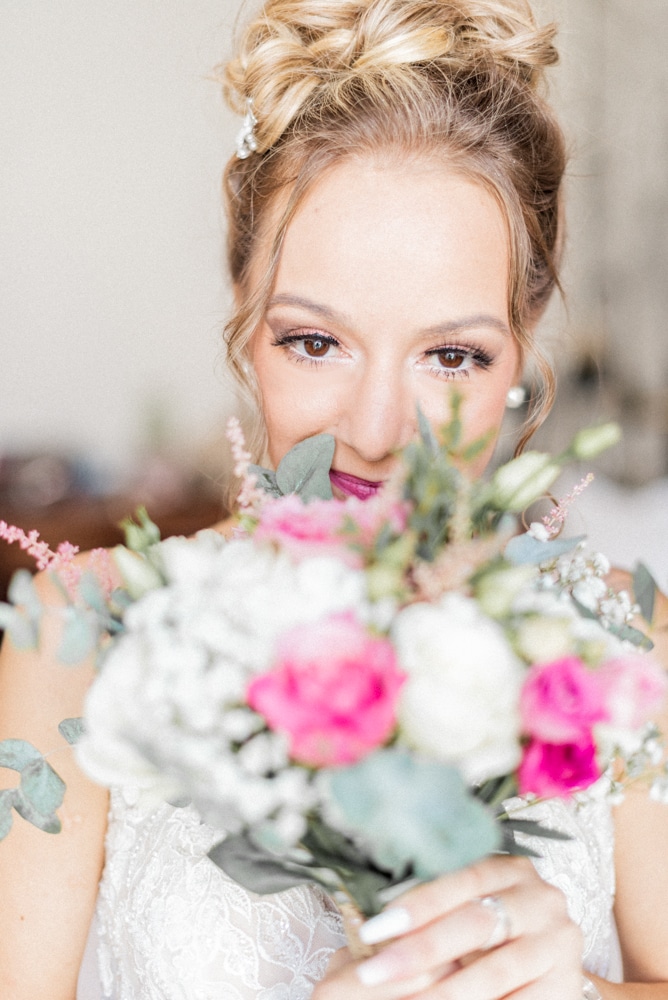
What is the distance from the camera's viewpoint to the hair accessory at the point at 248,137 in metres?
1.29

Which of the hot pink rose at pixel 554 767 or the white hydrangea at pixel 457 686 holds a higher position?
the white hydrangea at pixel 457 686

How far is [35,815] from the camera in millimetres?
767

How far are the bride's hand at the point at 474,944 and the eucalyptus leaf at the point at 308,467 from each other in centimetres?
35

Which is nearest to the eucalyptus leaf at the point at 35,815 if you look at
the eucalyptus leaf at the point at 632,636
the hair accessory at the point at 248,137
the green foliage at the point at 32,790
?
the green foliage at the point at 32,790

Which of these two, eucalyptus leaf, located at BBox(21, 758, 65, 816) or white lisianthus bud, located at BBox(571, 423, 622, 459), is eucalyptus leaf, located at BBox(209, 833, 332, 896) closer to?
eucalyptus leaf, located at BBox(21, 758, 65, 816)

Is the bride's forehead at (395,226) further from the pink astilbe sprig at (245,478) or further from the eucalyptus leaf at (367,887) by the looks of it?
the eucalyptus leaf at (367,887)

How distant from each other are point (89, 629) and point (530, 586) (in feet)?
1.06

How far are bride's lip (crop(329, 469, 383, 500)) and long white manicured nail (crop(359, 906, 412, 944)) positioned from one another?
63 cm

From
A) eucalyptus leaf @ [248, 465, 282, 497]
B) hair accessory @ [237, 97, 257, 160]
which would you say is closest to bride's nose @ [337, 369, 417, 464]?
eucalyptus leaf @ [248, 465, 282, 497]

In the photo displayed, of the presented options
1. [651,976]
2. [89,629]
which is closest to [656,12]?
[651,976]

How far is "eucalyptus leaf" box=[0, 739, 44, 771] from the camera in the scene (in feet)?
2.52

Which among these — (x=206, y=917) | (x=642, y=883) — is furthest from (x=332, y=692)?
(x=642, y=883)

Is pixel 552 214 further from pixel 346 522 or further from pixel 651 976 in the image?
pixel 651 976

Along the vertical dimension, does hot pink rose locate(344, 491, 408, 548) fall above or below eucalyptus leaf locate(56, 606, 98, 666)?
above
